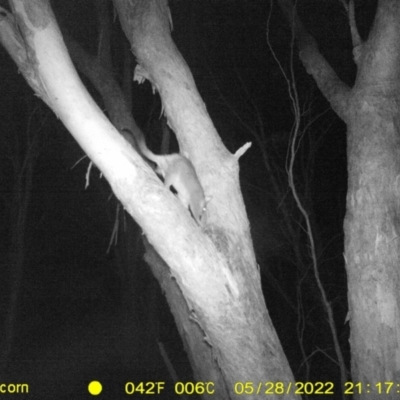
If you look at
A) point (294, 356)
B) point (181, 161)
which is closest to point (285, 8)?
point (181, 161)

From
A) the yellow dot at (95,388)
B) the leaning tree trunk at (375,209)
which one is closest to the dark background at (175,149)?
the yellow dot at (95,388)

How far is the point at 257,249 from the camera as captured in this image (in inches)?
382

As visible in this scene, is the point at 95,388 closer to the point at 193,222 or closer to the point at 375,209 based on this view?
the point at 193,222

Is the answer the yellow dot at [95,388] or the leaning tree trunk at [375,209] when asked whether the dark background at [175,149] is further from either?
the leaning tree trunk at [375,209]

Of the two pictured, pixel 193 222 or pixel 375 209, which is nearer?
pixel 193 222

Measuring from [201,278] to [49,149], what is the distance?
34.6 feet

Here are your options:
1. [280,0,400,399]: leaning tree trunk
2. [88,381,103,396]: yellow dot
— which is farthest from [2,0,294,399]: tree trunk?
[88,381,103,396]: yellow dot

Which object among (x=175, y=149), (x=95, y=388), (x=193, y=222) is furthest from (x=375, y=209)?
(x=175, y=149)

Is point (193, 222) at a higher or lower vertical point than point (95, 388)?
higher

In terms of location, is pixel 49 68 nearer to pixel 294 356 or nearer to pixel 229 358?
pixel 229 358

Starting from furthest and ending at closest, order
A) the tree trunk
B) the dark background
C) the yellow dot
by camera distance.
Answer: the dark background
the yellow dot
the tree trunk

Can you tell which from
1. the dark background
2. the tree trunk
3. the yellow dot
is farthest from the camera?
the dark background

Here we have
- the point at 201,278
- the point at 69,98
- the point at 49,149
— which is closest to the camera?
the point at 201,278

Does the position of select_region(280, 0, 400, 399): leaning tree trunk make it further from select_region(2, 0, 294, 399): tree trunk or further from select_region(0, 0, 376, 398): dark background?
select_region(0, 0, 376, 398): dark background
